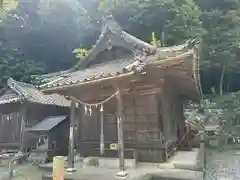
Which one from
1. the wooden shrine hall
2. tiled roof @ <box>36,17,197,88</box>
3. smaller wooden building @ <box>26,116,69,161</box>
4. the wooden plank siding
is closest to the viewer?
the wooden shrine hall

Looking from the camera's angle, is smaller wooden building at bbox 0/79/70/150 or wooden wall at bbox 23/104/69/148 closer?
smaller wooden building at bbox 0/79/70/150

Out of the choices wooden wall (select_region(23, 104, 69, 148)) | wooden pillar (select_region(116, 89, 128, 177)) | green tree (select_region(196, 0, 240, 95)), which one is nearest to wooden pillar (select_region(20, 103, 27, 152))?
wooden wall (select_region(23, 104, 69, 148))

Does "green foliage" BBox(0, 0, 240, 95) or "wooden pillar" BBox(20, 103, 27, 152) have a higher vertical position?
"green foliage" BBox(0, 0, 240, 95)

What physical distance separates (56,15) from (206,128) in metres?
18.4

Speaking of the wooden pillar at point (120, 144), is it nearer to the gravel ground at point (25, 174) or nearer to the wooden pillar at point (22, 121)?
the gravel ground at point (25, 174)

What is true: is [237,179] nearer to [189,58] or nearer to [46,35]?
[189,58]

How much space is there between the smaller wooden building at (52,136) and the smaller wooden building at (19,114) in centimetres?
88

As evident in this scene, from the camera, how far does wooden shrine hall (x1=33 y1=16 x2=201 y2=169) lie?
23.5 ft

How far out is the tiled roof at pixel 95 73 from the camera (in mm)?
7388

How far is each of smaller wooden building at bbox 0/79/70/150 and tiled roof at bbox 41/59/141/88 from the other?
478cm

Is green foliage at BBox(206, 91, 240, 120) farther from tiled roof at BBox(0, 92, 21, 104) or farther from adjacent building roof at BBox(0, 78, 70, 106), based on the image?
tiled roof at BBox(0, 92, 21, 104)

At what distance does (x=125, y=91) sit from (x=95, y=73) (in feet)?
5.01

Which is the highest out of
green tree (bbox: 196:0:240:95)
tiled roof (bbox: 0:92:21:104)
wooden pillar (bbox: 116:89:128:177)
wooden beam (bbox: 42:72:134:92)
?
green tree (bbox: 196:0:240:95)

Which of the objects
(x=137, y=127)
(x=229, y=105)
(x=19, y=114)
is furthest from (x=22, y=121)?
(x=229, y=105)
